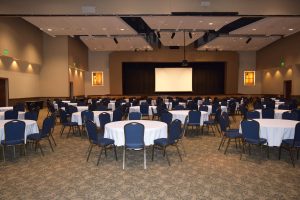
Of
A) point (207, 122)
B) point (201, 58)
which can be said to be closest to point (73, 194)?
point (207, 122)

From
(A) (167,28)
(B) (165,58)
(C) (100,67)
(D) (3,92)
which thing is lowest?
(D) (3,92)

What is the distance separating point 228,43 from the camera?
753 inches

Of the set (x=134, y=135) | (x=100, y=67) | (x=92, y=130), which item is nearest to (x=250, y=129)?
(x=134, y=135)

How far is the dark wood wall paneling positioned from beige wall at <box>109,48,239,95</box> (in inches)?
50.1

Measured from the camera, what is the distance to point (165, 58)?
920 inches

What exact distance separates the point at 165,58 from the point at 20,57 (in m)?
12.1

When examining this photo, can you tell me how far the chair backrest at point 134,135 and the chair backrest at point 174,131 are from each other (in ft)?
2.10

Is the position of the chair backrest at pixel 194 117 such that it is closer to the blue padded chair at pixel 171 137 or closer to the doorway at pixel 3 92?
the blue padded chair at pixel 171 137

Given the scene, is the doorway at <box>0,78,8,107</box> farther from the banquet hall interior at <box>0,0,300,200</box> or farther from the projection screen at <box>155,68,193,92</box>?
the projection screen at <box>155,68,193,92</box>

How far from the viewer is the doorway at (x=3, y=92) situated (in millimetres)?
14349

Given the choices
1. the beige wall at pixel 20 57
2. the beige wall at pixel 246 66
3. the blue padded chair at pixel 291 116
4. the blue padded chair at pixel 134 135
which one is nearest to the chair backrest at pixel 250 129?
the blue padded chair at pixel 134 135

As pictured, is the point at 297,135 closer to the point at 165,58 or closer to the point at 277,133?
the point at 277,133

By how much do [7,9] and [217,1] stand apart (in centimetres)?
774

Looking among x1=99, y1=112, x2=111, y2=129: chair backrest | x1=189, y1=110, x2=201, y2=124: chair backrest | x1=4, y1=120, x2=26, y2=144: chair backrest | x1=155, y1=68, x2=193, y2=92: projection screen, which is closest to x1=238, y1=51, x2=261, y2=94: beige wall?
x1=155, y1=68, x2=193, y2=92: projection screen
